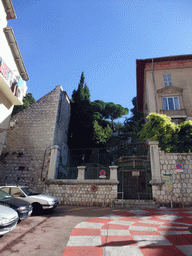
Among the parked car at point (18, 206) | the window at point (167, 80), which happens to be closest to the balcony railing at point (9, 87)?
the parked car at point (18, 206)

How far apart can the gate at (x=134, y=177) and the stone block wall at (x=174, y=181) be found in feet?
3.66

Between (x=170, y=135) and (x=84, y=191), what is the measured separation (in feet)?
23.0

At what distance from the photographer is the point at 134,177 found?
445 inches

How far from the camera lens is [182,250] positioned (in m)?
3.03

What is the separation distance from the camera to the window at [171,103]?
54.9ft

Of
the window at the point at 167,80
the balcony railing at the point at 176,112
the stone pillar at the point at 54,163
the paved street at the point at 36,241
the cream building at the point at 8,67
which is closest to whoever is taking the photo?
the paved street at the point at 36,241

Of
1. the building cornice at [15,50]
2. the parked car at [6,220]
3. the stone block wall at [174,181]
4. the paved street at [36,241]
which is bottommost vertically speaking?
the paved street at [36,241]

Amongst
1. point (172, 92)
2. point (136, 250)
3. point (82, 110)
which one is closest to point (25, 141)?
point (82, 110)

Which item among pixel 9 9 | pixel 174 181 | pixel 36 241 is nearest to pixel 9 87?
pixel 9 9

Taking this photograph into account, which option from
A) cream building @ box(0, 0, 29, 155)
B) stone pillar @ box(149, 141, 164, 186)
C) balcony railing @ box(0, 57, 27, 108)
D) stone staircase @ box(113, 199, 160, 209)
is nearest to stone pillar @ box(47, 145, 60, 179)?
cream building @ box(0, 0, 29, 155)

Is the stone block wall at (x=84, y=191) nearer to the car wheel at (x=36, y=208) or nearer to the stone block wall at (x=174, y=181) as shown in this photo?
the stone block wall at (x=174, y=181)

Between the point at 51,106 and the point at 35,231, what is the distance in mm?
12851

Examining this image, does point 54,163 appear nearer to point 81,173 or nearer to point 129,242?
point 81,173

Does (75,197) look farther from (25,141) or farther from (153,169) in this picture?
(25,141)
